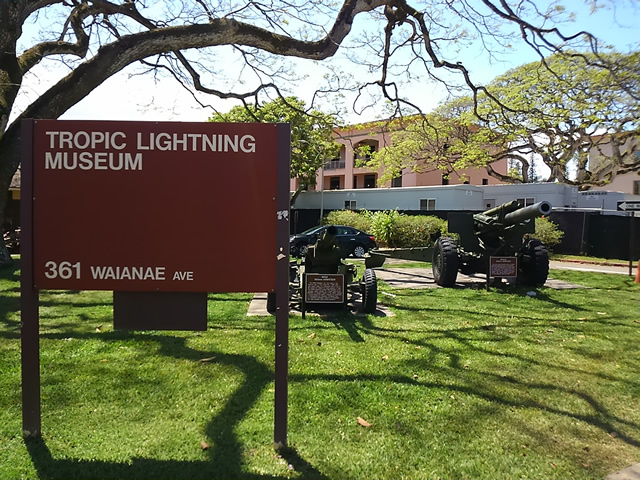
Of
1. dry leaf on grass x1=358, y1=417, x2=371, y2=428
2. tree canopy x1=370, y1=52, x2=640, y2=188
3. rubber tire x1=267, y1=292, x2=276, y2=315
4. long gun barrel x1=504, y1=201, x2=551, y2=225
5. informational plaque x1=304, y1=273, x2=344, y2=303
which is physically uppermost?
tree canopy x1=370, y1=52, x2=640, y2=188

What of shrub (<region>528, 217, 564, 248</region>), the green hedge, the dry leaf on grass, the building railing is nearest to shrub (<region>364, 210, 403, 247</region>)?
the green hedge

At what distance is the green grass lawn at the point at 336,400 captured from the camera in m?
2.98

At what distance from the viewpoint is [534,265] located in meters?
10.0

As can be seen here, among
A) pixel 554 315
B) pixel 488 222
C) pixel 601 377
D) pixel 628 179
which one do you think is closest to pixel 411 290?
pixel 488 222

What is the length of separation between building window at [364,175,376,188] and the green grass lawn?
41.5 m

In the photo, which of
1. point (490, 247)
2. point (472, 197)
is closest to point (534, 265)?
point (490, 247)

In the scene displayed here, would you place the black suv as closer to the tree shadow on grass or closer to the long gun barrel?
the long gun barrel

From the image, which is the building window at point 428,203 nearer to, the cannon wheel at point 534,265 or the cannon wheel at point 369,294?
the cannon wheel at point 534,265

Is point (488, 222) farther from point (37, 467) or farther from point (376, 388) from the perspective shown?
point (37, 467)

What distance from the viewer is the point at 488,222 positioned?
10.3m

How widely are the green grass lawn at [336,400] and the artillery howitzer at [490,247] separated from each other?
336 centimetres

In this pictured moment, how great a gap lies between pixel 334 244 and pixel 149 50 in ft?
19.5

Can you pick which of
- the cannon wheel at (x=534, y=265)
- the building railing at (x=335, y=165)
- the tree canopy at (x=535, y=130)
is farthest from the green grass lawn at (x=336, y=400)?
the building railing at (x=335, y=165)

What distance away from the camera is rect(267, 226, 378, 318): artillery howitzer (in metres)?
6.80
